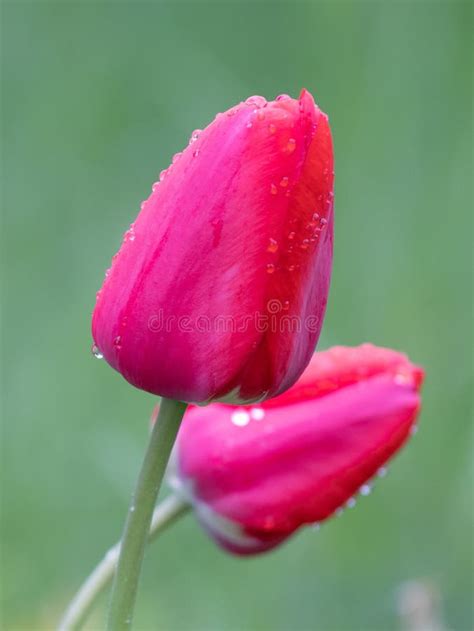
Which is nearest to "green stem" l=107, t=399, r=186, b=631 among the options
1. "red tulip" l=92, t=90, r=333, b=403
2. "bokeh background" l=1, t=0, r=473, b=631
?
"red tulip" l=92, t=90, r=333, b=403

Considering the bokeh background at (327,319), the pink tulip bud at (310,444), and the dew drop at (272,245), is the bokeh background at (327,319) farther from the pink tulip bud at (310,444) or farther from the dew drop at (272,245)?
the dew drop at (272,245)

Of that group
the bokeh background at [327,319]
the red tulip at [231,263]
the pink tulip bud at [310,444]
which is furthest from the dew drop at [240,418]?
the bokeh background at [327,319]

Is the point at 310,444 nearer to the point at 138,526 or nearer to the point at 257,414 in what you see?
the point at 257,414

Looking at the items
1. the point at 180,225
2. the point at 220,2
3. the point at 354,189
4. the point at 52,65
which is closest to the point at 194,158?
the point at 180,225

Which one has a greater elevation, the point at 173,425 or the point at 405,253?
the point at 405,253

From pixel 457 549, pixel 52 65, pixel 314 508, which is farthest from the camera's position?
pixel 52 65

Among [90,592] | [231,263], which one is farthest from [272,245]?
[90,592]

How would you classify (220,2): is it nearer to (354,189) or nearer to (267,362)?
(354,189)

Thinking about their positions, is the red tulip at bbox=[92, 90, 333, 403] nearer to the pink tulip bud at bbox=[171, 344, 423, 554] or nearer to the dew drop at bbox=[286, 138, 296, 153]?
the dew drop at bbox=[286, 138, 296, 153]
